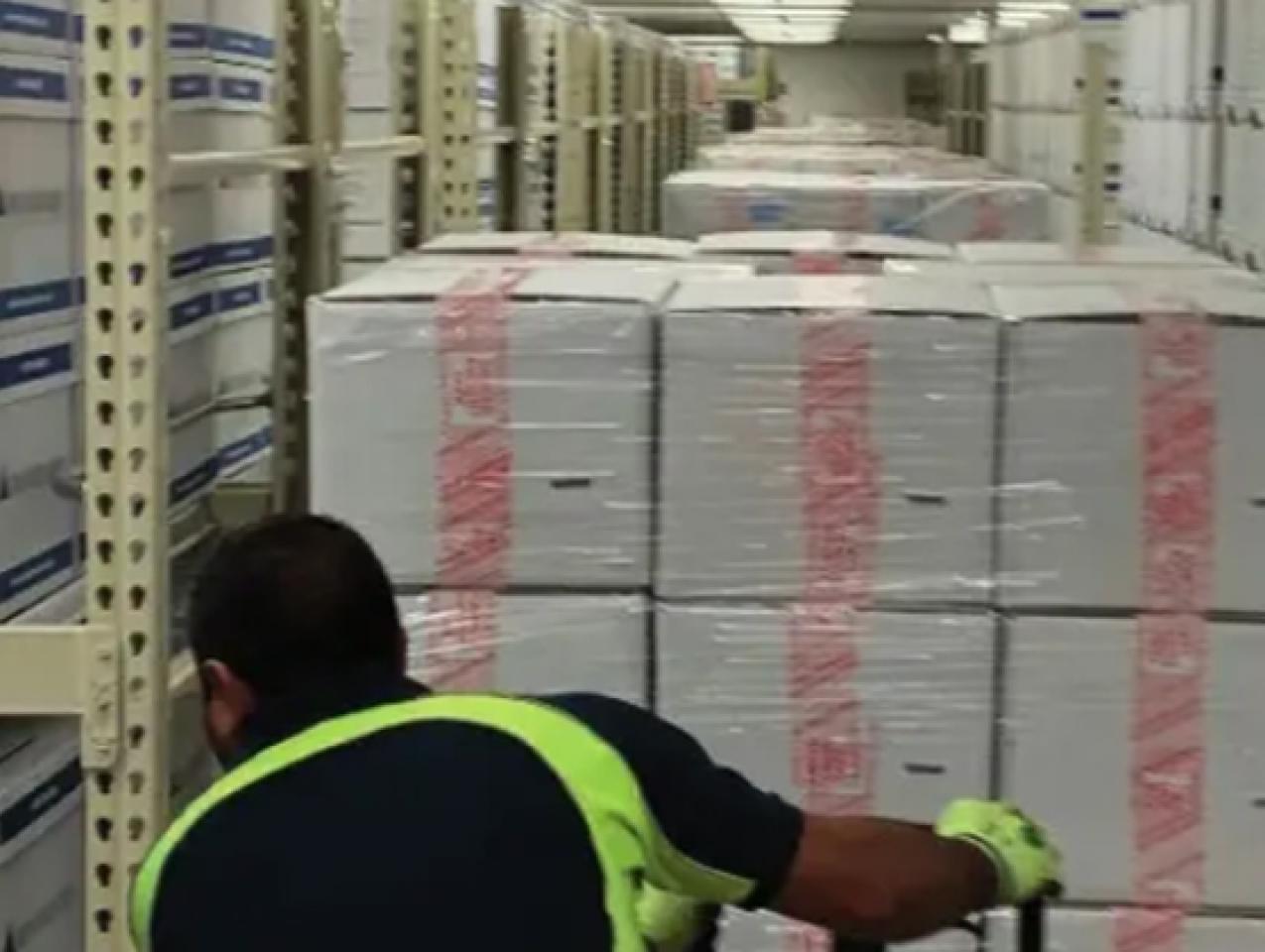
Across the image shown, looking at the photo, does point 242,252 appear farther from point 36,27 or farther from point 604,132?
point 604,132

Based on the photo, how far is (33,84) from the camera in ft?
9.27

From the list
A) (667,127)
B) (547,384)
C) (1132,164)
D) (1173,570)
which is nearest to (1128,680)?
(1173,570)

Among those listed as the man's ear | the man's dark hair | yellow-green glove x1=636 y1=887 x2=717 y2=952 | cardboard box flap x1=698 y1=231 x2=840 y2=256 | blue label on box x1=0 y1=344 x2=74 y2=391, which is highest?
cardboard box flap x1=698 y1=231 x2=840 y2=256

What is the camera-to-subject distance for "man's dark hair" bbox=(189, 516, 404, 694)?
6.33 ft

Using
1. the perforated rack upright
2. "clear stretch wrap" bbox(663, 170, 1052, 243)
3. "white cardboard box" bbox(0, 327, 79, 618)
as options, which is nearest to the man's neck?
the perforated rack upright

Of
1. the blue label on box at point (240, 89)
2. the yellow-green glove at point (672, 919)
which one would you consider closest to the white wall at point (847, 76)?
the blue label on box at point (240, 89)

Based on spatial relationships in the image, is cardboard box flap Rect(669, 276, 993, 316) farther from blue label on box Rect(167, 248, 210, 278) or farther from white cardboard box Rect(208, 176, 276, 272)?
white cardboard box Rect(208, 176, 276, 272)

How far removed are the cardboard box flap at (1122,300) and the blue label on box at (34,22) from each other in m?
1.16

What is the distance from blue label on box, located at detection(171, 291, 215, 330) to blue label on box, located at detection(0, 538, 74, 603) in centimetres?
40

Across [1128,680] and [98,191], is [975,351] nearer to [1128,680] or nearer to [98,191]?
[1128,680]

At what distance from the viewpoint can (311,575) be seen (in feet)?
6.36

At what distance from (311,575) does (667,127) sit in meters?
13.7

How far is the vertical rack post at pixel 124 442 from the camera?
2.60 metres

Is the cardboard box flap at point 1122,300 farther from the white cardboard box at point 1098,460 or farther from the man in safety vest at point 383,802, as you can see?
the man in safety vest at point 383,802
